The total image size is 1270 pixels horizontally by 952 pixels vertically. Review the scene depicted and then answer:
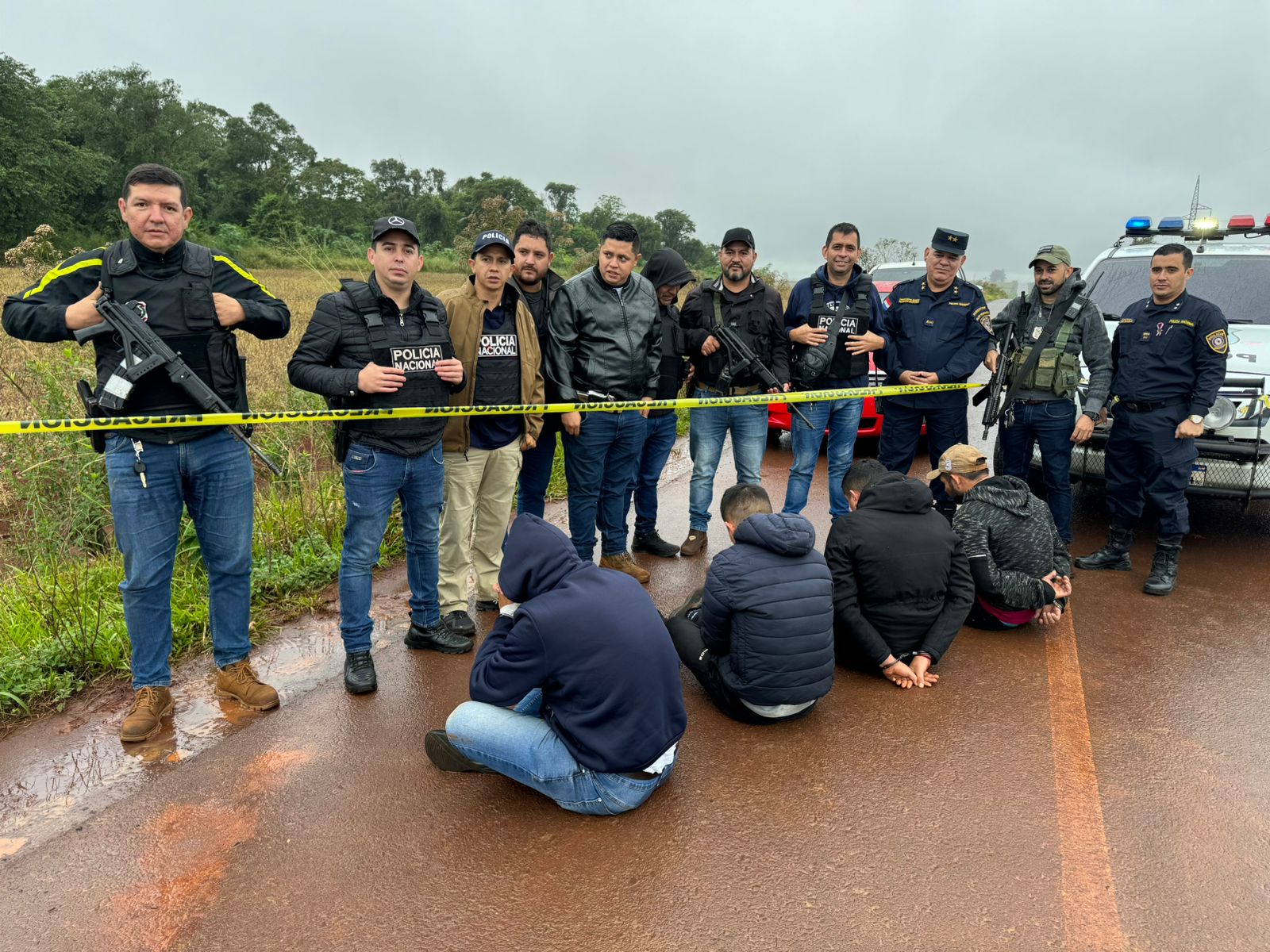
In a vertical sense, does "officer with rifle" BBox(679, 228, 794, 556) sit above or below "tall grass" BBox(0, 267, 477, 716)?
above

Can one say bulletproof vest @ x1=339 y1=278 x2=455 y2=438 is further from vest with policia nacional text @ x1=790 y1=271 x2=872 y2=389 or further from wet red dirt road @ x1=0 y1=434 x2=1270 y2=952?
vest with policia nacional text @ x1=790 y1=271 x2=872 y2=389

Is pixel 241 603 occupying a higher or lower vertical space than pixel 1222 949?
higher

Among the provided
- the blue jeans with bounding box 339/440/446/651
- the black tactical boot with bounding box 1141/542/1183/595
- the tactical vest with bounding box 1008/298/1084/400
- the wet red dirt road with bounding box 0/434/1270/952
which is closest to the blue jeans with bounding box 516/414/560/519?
the blue jeans with bounding box 339/440/446/651

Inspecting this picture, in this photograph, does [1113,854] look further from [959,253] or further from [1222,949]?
[959,253]

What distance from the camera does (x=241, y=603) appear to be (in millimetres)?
3658

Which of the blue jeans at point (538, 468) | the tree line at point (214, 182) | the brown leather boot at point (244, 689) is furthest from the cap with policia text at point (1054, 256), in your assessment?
the tree line at point (214, 182)

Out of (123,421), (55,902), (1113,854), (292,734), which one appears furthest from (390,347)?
(1113,854)

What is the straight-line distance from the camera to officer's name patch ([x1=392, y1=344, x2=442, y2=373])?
371cm

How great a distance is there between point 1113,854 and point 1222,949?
1.36 feet

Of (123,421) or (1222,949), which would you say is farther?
(123,421)

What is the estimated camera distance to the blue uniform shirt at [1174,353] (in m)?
4.90

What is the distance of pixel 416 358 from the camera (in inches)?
148

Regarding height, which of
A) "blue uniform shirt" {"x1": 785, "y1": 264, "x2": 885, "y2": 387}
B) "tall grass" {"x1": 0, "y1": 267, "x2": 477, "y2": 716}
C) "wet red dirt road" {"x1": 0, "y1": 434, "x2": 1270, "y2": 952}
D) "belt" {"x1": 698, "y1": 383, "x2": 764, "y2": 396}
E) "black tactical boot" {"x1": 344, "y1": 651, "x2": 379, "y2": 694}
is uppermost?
"blue uniform shirt" {"x1": 785, "y1": 264, "x2": 885, "y2": 387}

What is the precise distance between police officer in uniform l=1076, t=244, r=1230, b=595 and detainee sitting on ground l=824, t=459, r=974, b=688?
2.07 metres
